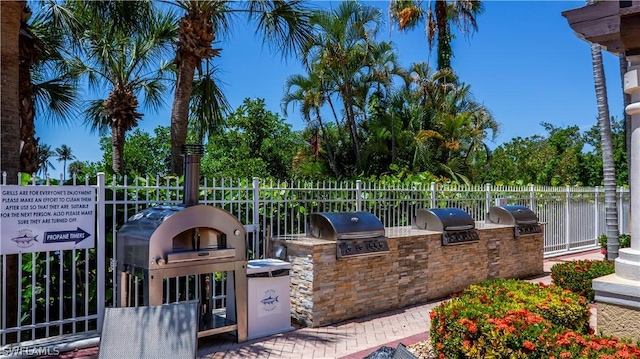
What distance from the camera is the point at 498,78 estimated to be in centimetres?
2092

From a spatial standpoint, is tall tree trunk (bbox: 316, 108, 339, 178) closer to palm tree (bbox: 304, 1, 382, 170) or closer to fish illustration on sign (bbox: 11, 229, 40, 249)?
palm tree (bbox: 304, 1, 382, 170)

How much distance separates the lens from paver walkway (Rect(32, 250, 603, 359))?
4969mm

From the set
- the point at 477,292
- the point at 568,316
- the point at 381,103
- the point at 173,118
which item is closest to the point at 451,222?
the point at 477,292

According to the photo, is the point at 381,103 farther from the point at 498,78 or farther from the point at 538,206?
the point at 538,206

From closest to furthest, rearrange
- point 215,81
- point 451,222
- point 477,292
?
1. point 477,292
2. point 451,222
3. point 215,81

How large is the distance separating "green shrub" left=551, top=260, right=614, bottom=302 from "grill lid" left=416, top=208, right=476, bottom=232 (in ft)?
4.90

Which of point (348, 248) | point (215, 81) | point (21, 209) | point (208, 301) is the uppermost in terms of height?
point (215, 81)

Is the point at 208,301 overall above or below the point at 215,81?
below

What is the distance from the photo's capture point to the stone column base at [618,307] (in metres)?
4.05

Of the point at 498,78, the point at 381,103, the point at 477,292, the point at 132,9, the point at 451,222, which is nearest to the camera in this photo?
the point at 477,292

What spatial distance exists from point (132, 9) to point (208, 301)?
4501mm

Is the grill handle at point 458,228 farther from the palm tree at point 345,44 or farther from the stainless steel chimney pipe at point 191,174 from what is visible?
the palm tree at point 345,44

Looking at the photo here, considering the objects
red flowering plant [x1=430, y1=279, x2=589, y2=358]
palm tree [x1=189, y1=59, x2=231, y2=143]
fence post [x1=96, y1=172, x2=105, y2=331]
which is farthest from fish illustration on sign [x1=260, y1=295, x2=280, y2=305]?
palm tree [x1=189, y1=59, x2=231, y2=143]

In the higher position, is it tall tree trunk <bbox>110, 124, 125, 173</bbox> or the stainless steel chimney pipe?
tall tree trunk <bbox>110, 124, 125, 173</bbox>
